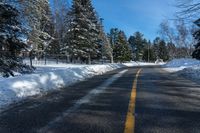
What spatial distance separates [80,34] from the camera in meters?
52.4

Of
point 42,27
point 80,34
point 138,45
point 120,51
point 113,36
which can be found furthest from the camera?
point 138,45

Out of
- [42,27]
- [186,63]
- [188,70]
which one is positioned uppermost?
[42,27]

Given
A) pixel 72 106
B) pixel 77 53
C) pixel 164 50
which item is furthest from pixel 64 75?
pixel 164 50

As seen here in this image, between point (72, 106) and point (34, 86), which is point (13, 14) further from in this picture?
point (72, 106)

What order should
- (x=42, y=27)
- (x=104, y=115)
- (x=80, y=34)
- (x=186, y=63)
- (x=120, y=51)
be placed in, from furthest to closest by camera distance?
(x=120, y=51) → (x=42, y=27) → (x=80, y=34) → (x=186, y=63) → (x=104, y=115)

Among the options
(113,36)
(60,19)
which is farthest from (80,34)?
(113,36)

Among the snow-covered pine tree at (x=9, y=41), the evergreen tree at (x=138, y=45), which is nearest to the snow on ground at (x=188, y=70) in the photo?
the snow-covered pine tree at (x=9, y=41)

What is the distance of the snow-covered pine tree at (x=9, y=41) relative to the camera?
1247 cm

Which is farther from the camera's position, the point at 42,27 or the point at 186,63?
the point at 42,27

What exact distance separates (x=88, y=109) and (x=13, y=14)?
688 cm

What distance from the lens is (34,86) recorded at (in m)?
11.4

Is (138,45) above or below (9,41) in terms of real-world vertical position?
above

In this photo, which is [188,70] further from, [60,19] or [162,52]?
[162,52]

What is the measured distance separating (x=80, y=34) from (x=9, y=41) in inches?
1562
